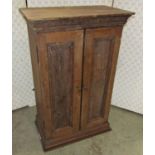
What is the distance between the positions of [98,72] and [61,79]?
1.14 feet

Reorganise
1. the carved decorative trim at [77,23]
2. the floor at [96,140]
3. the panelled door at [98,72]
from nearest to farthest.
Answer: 1. the carved decorative trim at [77,23]
2. the panelled door at [98,72]
3. the floor at [96,140]

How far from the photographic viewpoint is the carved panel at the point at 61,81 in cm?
145

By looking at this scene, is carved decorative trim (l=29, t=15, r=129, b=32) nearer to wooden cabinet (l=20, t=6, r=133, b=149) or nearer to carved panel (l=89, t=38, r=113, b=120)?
wooden cabinet (l=20, t=6, r=133, b=149)

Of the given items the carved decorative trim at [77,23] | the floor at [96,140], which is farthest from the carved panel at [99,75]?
the floor at [96,140]

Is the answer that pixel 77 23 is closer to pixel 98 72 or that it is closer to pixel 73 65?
pixel 73 65

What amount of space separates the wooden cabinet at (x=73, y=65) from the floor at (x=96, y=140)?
0.29ft

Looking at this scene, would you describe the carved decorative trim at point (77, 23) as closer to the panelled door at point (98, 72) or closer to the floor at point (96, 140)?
the panelled door at point (98, 72)

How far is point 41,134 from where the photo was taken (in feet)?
6.28

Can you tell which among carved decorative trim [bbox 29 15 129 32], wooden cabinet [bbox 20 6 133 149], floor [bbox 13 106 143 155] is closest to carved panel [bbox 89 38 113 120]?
wooden cabinet [bbox 20 6 133 149]

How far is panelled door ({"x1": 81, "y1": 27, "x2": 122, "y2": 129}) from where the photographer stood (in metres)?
1.54

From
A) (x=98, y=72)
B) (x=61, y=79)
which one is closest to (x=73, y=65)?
(x=61, y=79)

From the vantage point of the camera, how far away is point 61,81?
5.19 ft

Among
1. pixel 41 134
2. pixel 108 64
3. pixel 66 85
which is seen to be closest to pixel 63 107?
pixel 66 85
